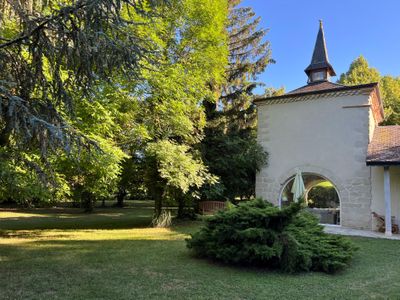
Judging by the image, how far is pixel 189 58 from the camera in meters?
14.4

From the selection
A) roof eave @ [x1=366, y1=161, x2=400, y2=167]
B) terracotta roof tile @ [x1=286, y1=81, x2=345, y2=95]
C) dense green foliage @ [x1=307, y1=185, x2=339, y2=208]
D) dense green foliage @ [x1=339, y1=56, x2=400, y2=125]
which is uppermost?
dense green foliage @ [x1=339, y1=56, x2=400, y2=125]

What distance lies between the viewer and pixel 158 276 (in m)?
6.44

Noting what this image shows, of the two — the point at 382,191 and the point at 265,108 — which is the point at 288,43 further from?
the point at 382,191

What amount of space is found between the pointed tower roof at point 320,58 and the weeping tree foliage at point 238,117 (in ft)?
9.44

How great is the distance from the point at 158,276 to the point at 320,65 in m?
15.0

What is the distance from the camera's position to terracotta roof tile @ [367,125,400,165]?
1249cm

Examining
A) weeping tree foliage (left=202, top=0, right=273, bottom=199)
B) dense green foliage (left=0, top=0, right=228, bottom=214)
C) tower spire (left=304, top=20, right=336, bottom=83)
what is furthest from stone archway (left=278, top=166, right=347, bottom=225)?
tower spire (left=304, top=20, right=336, bottom=83)

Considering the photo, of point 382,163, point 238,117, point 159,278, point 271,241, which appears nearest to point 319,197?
point 238,117

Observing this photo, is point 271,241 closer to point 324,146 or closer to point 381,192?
point 381,192

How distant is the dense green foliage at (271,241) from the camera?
6852 millimetres

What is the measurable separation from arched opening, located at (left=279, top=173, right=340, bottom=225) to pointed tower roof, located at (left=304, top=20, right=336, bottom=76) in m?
5.63

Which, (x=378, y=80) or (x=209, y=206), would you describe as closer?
(x=209, y=206)

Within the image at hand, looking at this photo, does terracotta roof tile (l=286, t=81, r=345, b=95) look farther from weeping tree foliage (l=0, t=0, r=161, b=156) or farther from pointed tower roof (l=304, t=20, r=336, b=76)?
weeping tree foliage (l=0, t=0, r=161, b=156)

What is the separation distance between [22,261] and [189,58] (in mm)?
9723
